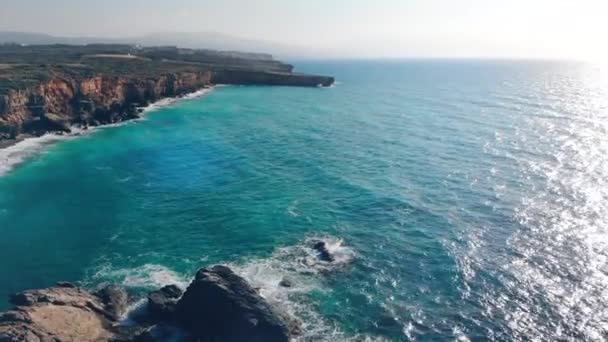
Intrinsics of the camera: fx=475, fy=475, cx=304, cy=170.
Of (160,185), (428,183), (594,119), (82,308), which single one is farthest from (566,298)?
(594,119)

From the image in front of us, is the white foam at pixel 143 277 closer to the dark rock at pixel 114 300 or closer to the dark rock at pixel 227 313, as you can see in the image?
the dark rock at pixel 114 300

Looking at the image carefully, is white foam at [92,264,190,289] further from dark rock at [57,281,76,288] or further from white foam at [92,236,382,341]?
dark rock at [57,281,76,288]

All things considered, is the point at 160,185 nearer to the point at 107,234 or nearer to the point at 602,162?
the point at 107,234

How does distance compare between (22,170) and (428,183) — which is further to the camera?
(22,170)

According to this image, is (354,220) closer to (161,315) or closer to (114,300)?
(161,315)

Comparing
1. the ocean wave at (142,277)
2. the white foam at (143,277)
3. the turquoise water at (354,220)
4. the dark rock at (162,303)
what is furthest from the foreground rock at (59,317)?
the turquoise water at (354,220)

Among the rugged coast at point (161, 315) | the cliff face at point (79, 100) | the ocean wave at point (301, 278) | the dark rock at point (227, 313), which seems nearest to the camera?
the rugged coast at point (161, 315)
